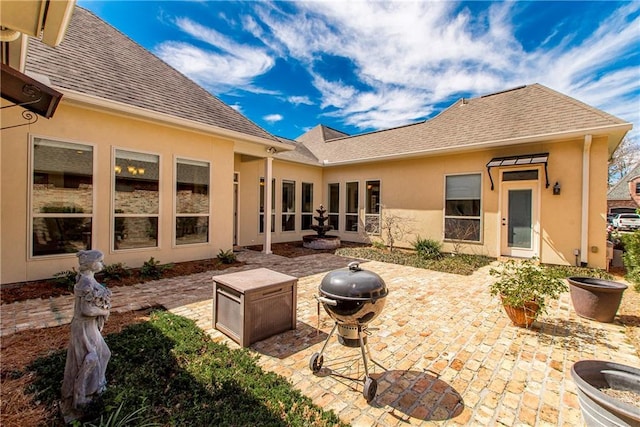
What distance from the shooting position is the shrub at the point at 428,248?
8.88 m

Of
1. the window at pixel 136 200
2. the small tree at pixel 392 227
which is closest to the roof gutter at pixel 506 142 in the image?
the small tree at pixel 392 227

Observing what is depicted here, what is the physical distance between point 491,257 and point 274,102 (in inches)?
529

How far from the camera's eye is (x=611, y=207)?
89.7ft

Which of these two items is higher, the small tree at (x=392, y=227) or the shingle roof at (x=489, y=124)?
the shingle roof at (x=489, y=124)

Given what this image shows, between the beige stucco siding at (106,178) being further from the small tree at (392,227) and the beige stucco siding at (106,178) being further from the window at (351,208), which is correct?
the small tree at (392,227)

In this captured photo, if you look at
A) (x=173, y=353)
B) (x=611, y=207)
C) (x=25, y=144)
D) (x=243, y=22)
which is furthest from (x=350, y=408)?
(x=611, y=207)

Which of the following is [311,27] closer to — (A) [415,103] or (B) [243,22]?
(B) [243,22]

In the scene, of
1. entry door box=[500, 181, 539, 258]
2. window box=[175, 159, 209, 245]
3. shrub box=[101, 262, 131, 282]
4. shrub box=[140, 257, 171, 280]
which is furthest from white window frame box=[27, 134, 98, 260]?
entry door box=[500, 181, 539, 258]

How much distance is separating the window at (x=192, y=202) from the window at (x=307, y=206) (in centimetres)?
543

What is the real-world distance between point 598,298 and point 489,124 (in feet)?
23.6

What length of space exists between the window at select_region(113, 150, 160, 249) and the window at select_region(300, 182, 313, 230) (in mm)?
6708

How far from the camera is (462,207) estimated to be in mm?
9453

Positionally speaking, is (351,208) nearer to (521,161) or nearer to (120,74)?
→ (521,161)

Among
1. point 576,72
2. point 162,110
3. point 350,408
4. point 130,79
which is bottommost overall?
point 350,408
